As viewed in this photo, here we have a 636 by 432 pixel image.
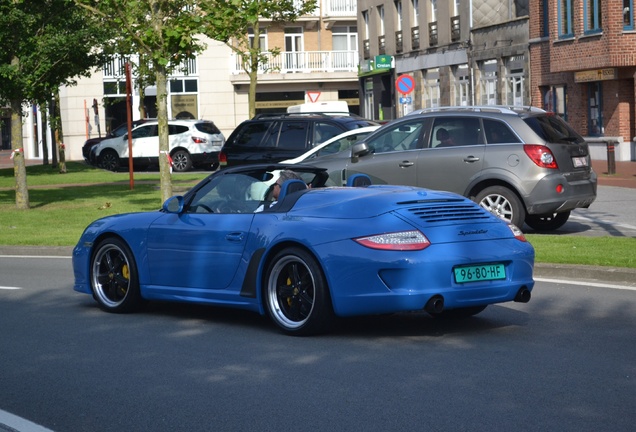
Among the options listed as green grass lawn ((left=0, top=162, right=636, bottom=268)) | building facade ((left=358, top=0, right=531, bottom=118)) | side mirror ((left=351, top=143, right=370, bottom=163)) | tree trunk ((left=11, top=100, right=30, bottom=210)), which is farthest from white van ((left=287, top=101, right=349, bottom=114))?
side mirror ((left=351, top=143, right=370, bottom=163))

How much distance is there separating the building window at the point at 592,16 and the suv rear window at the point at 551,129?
22.9m

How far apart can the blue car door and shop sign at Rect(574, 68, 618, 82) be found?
30527 millimetres

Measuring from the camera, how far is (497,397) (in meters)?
6.41

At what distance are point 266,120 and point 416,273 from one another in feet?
47.1

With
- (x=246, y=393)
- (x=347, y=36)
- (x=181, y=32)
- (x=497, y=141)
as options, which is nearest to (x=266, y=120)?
(x=181, y=32)

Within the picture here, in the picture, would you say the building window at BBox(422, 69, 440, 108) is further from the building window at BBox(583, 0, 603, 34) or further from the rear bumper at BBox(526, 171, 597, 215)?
the rear bumper at BBox(526, 171, 597, 215)

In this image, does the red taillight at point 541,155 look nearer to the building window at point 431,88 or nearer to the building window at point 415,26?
the building window at point 431,88

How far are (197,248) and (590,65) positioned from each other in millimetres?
31196

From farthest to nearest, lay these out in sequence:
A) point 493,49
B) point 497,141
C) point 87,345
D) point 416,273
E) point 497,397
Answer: point 493,49 < point 497,141 < point 87,345 < point 416,273 < point 497,397

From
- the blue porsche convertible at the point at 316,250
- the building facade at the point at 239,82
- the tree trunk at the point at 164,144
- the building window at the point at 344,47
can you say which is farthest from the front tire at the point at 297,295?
the building window at the point at 344,47

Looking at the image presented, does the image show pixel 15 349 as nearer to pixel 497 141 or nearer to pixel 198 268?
pixel 198 268

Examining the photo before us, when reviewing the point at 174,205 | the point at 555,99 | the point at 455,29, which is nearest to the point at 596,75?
the point at 555,99

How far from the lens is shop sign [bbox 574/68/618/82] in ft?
125

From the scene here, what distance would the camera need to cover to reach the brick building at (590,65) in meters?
37.1
